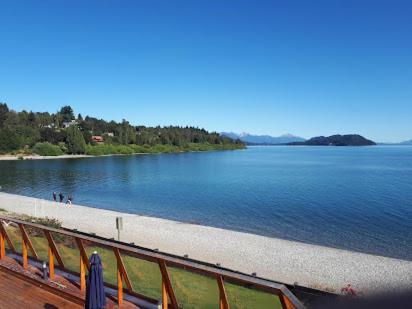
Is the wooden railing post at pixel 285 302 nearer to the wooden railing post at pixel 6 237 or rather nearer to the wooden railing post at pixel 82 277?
the wooden railing post at pixel 82 277

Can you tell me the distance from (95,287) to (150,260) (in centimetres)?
136

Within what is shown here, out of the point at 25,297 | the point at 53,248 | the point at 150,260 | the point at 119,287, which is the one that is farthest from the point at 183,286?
the point at 25,297

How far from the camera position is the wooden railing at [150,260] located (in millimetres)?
A: 6039

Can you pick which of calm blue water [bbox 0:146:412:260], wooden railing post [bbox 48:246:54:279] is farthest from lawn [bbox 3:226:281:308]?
calm blue water [bbox 0:146:412:260]

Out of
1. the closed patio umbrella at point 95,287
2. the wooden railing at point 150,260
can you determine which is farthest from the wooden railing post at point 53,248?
the closed patio umbrella at point 95,287

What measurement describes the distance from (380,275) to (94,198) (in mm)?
44633

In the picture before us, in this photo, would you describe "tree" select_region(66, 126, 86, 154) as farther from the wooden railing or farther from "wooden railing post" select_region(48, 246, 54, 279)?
"wooden railing post" select_region(48, 246, 54, 279)

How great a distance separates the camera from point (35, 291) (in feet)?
32.6

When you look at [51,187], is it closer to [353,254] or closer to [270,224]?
[270,224]

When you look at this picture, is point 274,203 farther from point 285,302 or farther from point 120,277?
point 285,302

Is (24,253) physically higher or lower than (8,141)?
lower

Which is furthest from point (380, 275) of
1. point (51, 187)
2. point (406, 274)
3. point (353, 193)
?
point (51, 187)

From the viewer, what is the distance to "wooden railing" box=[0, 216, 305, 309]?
19.8 ft

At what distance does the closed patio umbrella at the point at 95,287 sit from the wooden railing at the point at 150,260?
1.45 feet
